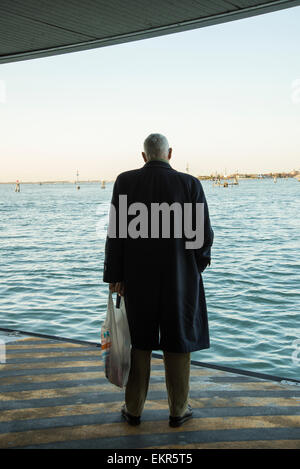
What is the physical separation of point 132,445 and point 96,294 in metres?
6.60

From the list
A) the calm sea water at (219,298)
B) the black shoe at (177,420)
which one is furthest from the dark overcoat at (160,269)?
the calm sea water at (219,298)

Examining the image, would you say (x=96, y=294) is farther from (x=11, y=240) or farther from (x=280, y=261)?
(x=11, y=240)

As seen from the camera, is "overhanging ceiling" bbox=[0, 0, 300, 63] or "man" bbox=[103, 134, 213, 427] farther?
"overhanging ceiling" bbox=[0, 0, 300, 63]

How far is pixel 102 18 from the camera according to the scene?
333cm

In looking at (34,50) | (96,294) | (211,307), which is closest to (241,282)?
(211,307)

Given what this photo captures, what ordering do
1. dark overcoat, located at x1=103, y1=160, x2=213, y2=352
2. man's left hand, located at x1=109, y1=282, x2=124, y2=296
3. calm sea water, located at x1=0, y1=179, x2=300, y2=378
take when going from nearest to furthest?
dark overcoat, located at x1=103, y1=160, x2=213, y2=352, man's left hand, located at x1=109, y1=282, x2=124, y2=296, calm sea water, located at x1=0, y1=179, x2=300, y2=378

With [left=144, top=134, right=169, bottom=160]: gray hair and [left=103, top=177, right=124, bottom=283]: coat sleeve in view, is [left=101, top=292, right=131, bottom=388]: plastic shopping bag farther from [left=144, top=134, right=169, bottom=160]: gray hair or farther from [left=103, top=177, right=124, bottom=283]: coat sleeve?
[left=144, top=134, right=169, bottom=160]: gray hair

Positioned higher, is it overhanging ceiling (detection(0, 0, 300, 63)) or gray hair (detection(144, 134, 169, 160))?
overhanging ceiling (detection(0, 0, 300, 63))

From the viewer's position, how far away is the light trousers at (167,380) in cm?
256

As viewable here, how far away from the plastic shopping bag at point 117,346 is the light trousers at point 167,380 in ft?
0.15

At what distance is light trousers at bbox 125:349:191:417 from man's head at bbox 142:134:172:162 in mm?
995

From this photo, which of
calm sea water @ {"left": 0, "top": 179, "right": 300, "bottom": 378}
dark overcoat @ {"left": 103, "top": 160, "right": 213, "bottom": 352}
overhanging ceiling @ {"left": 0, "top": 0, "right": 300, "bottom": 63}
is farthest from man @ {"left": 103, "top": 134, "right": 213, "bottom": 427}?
calm sea water @ {"left": 0, "top": 179, "right": 300, "bottom": 378}

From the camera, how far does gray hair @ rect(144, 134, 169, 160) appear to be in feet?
8.45

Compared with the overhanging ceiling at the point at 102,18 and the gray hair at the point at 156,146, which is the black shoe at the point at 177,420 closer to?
the gray hair at the point at 156,146
